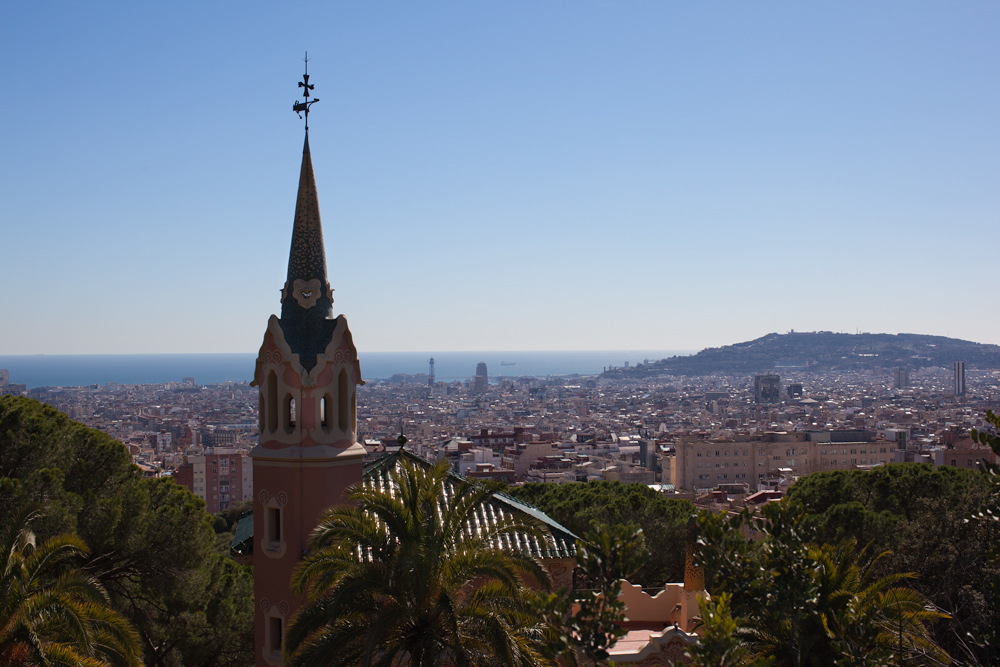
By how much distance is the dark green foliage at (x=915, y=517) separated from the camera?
42.8ft


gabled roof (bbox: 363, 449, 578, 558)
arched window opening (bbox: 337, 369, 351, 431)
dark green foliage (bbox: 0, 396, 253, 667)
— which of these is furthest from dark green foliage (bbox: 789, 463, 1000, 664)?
dark green foliage (bbox: 0, 396, 253, 667)

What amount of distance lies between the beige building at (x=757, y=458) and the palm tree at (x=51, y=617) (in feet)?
225

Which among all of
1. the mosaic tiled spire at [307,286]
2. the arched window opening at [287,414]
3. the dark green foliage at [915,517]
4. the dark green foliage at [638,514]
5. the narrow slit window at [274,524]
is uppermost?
the mosaic tiled spire at [307,286]

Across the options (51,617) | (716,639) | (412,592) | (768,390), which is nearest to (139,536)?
(51,617)

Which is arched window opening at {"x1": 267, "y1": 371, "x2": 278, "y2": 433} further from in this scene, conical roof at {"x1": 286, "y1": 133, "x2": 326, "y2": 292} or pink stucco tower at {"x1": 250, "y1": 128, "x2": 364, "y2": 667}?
conical roof at {"x1": 286, "y1": 133, "x2": 326, "y2": 292}

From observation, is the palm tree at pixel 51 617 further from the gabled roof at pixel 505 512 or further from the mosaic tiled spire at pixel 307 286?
the gabled roof at pixel 505 512

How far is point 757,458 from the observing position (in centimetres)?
7844

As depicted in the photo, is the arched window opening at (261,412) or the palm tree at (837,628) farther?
the arched window opening at (261,412)

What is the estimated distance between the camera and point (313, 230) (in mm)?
10227

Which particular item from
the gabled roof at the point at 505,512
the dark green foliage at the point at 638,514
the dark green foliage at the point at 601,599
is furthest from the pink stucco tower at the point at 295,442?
the dark green foliage at the point at 638,514

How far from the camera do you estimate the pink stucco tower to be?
375 inches

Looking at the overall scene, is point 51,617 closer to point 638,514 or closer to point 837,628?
point 837,628

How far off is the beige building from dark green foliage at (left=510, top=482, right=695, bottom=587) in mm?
49444

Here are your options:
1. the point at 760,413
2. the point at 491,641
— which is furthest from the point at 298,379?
the point at 760,413
